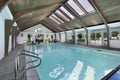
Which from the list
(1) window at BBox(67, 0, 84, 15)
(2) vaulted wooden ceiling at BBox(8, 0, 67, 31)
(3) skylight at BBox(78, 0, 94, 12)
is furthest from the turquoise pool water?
(1) window at BBox(67, 0, 84, 15)

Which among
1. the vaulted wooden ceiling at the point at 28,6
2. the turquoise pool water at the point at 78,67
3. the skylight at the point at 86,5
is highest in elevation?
the skylight at the point at 86,5

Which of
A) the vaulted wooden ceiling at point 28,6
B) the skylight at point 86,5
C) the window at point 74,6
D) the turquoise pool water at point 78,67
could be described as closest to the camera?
the turquoise pool water at point 78,67

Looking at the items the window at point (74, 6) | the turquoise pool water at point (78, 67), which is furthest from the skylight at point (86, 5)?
the turquoise pool water at point (78, 67)

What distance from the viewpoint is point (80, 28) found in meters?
18.5

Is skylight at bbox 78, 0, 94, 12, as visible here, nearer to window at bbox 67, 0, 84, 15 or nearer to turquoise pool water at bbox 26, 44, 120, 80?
window at bbox 67, 0, 84, 15

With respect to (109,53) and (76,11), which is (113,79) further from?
(76,11)

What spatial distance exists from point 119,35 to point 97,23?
2.52 metres

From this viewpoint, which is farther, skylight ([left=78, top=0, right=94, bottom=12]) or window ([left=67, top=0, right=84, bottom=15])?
window ([left=67, top=0, right=84, bottom=15])

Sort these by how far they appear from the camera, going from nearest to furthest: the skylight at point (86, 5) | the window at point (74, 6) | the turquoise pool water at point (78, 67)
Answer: the turquoise pool water at point (78, 67), the skylight at point (86, 5), the window at point (74, 6)

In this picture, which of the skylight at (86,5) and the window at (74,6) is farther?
the window at (74,6)

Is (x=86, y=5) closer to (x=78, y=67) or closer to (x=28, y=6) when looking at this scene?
(x=28, y=6)

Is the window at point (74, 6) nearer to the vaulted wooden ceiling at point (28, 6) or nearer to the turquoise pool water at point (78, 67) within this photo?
the vaulted wooden ceiling at point (28, 6)

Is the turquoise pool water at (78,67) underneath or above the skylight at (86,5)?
underneath

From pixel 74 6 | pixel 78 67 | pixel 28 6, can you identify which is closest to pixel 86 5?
pixel 74 6
